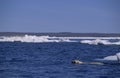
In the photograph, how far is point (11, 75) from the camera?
28891 millimetres

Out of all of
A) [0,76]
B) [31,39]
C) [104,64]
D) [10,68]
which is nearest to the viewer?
[0,76]

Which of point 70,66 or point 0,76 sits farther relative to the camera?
point 70,66

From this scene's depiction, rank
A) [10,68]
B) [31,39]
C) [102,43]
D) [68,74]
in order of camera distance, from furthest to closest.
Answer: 1. [31,39]
2. [102,43]
3. [10,68]
4. [68,74]

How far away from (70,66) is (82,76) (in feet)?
19.8

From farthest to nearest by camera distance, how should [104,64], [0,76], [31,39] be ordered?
[31,39] → [104,64] → [0,76]

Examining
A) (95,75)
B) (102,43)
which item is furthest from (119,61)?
(102,43)

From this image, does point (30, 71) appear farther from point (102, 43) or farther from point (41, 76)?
point (102, 43)

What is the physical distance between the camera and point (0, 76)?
2816 cm

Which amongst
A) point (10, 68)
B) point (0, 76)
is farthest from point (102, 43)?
point (0, 76)

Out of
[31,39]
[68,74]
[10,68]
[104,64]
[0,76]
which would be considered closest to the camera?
[0,76]

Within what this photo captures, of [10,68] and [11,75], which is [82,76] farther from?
[10,68]

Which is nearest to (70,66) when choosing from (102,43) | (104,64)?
(104,64)

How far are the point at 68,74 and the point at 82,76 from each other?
1194mm

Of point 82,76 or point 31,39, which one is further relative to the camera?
point 31,39
